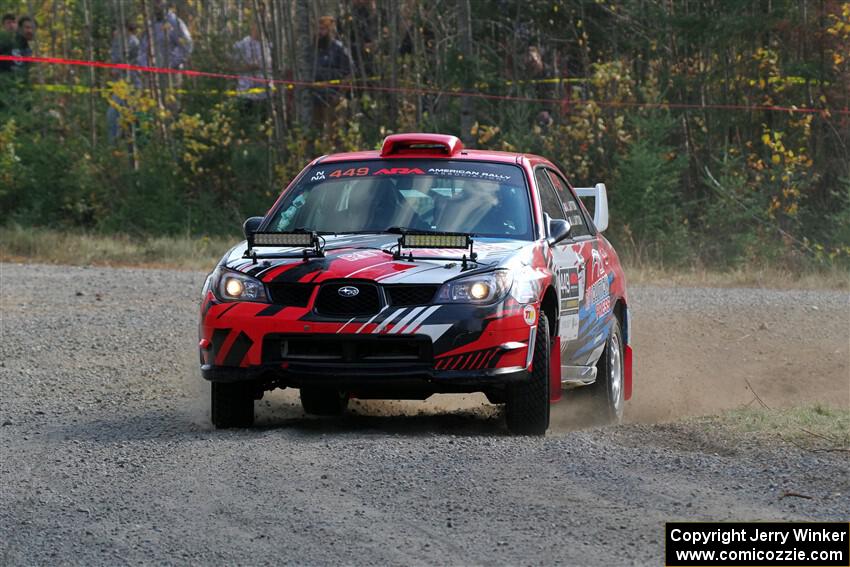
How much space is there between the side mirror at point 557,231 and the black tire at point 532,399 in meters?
0.78

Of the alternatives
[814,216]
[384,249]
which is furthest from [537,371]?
[814,216]

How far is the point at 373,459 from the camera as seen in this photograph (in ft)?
22.7

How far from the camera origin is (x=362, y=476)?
6.55m

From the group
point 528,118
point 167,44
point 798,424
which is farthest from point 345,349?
point 167,44

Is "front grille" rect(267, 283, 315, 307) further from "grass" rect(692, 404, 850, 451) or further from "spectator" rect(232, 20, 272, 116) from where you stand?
"spectator" rect(232, 20, 272, 116)

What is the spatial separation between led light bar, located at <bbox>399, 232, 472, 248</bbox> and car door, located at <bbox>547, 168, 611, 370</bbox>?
0.90 metres

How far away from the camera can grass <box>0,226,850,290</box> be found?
18188mm

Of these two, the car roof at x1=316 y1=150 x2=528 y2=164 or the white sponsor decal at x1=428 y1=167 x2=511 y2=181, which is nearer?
the white sponsor decal at x1=428 y1=167 x2=511 y2=181

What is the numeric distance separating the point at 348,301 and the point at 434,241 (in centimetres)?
57

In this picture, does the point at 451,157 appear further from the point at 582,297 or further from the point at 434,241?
the point at 434,241

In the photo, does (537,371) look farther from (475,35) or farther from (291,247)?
(475,35)

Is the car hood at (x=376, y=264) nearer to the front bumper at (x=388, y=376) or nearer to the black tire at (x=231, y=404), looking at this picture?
the front bumper at (x=388, y=376)

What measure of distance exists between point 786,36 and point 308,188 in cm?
1436

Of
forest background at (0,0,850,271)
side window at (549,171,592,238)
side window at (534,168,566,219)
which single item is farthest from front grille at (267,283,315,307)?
forest background at (0,0,850,271)
